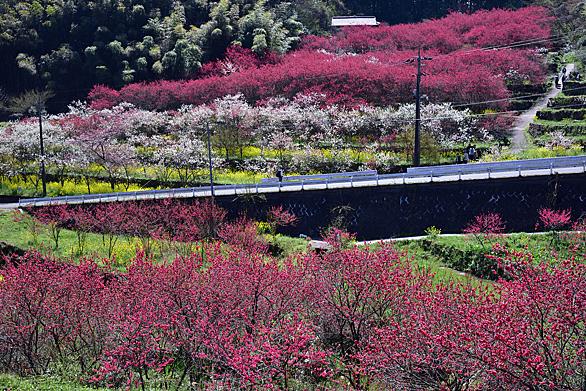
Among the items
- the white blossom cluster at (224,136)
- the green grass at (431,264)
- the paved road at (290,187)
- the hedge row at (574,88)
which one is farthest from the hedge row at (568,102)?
the green grass at (431,264)

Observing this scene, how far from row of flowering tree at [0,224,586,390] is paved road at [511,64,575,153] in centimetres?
2428

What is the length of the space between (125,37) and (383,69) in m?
24.9

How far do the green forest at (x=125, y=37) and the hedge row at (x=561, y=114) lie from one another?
45.9 feet

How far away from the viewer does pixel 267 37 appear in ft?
188

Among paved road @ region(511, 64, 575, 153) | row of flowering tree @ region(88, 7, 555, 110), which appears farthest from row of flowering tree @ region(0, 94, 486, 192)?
row of flowering tree @ region(88, 7, 555, 110)

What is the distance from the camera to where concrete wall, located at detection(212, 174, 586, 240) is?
30156 mm

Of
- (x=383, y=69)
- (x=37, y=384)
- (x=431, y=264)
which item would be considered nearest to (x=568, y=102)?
(x=383, y=69)

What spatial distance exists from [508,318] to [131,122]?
→ 37.1 meters

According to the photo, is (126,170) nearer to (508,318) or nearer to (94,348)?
(94,348)

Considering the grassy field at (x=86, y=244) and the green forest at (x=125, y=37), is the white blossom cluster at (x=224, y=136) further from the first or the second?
the green forest at (x=125, y=37)

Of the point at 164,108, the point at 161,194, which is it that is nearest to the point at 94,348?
the point at 161,194

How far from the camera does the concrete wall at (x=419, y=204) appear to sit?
30156 mm

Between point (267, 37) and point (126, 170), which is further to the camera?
point (267, 37)

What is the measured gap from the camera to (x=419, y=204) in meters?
31.5
